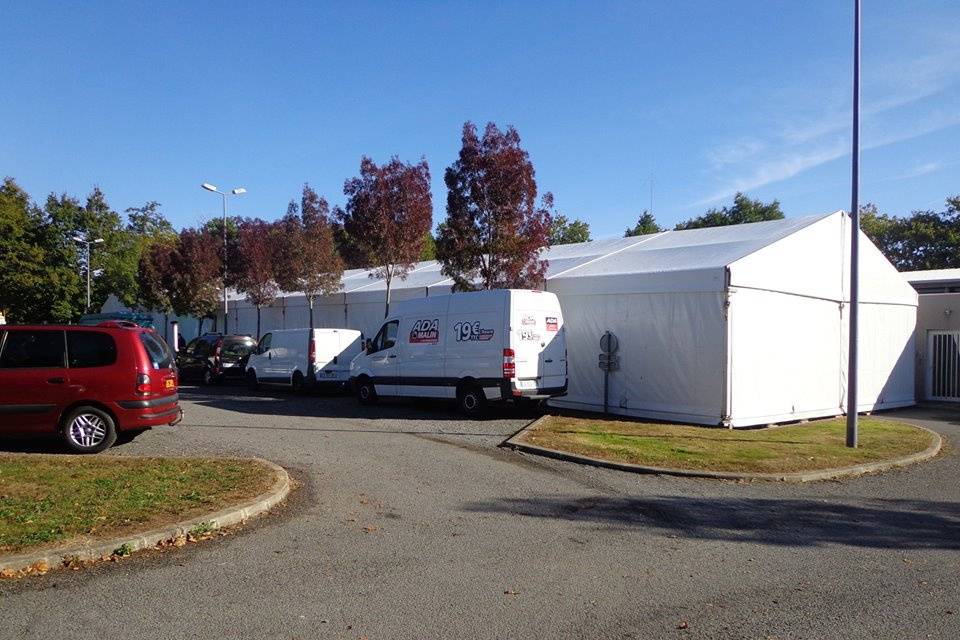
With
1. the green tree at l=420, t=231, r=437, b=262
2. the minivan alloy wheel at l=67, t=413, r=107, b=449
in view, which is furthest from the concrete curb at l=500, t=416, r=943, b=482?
the green tree at l=420, t=231, r=437, b=262

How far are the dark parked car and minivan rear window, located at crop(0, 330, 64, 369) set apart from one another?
13.6 m

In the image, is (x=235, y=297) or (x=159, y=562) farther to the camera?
(x=235, y=297)

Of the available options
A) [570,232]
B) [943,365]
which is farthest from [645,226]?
[943,365]

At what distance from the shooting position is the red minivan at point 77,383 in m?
10.2

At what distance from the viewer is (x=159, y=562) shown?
5.82 m

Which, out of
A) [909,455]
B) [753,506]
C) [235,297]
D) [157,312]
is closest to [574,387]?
[909,455]

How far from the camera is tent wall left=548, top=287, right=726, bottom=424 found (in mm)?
14062

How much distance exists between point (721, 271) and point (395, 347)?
7305 millimetres

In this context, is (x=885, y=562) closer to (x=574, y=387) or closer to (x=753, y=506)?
(x=753, y=506)

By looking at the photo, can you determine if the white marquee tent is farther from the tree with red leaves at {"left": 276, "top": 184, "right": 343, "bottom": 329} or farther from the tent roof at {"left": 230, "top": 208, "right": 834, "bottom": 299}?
the tree with red leaves at {"left": 276, "top": 184, "right": 343, "bottom": 329}

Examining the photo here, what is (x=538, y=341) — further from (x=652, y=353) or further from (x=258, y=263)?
(x=258, y=263)

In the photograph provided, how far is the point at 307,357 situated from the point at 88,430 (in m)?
10.0

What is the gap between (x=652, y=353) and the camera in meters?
15.0

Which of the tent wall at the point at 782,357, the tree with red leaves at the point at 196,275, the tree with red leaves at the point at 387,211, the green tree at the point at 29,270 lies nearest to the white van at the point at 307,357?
the tree with red leaves at the point at 387,211
